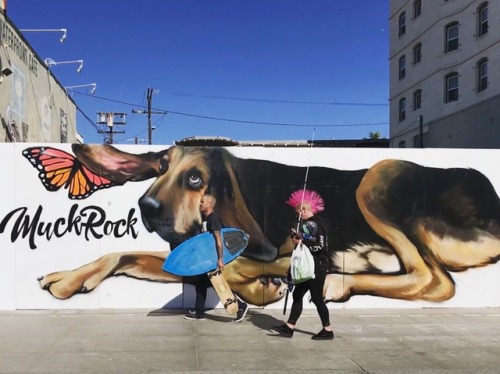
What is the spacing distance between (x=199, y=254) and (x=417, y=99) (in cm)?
2918

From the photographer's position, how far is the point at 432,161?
763 centimetres

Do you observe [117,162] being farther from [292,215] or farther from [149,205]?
[292,215]

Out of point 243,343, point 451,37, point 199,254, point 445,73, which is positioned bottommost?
point 243,343

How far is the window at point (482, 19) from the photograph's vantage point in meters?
26.0

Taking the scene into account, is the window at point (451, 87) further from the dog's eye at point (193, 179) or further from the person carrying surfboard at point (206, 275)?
the person carrying surfboard at point (206, 275)

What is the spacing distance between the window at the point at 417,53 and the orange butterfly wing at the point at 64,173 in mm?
29359

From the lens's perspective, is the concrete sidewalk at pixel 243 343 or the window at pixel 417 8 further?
the window at pixel 417 8

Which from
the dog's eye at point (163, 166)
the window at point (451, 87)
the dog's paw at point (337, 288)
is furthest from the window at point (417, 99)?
the dog's eye at point (163, 166)

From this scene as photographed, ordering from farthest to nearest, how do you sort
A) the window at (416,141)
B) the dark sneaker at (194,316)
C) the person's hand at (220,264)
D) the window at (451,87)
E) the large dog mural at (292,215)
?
the window at (416,141) < the window at (451,87) < the large dog mural at (292,215) < the dark sneaker at (194,316) < the person's hand at (220,264)

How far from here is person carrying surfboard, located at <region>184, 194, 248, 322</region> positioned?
6596 mm

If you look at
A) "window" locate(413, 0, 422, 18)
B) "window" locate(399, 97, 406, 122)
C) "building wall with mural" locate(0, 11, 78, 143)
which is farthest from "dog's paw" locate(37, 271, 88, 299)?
"window" locate(413, 0, 422, 18)

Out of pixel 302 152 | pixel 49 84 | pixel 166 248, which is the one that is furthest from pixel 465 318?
pixel 49 84

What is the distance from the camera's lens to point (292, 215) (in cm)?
744

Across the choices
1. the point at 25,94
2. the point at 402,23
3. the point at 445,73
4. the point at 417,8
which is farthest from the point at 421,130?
the point at 25,94
